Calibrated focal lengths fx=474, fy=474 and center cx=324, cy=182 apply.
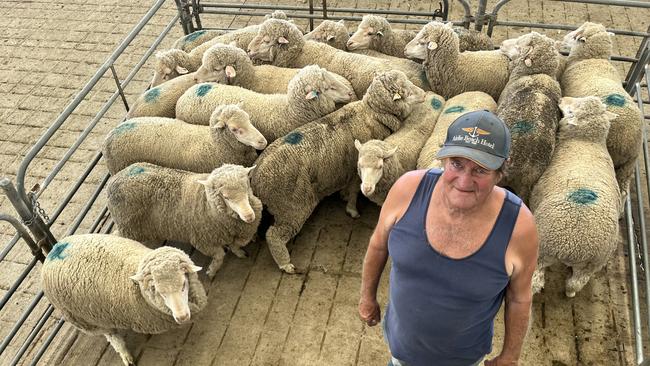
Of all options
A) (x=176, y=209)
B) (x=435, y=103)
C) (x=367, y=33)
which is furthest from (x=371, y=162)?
(x=367, y=33)

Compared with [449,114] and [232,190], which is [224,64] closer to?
[232,190]

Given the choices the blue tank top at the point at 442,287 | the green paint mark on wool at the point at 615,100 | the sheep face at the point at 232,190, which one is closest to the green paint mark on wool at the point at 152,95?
the sheep face at the point at 232,190

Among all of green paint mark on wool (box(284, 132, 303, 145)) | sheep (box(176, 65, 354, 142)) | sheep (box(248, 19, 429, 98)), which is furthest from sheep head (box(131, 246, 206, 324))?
sheep (box(248, 19, 429, 98))

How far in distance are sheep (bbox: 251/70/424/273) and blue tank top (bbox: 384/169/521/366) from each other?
200cm

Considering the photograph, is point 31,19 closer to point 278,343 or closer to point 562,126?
point 278,343

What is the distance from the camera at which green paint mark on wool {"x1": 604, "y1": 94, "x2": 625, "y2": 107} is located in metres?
4.34

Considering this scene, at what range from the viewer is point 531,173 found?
4.00 meters

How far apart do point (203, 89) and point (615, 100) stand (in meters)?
4.03

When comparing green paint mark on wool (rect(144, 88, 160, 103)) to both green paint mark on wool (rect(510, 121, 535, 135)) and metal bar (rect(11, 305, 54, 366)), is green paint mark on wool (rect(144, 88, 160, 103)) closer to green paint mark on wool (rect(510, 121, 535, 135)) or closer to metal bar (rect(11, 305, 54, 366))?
metal bar (rect(11, 305, 54, 366))

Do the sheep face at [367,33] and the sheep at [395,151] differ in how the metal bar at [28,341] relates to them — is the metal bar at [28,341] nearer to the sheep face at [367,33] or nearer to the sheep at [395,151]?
the sheep at [395,151]

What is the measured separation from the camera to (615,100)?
4.37 meters

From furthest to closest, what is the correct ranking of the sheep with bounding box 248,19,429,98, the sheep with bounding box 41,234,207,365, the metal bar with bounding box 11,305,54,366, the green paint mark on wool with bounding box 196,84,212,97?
the sheep with bounding box 248,19,429,98
the green paint mark on wool with bounding box 196,84,212,97
the metal bar with bounding box 11,305,54,366
the sheep with bounding box 41,234,207,365

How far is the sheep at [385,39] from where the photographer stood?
5.72m

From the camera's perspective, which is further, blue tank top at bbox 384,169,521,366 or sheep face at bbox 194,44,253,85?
sheep face at bbox 194,44,253,85
